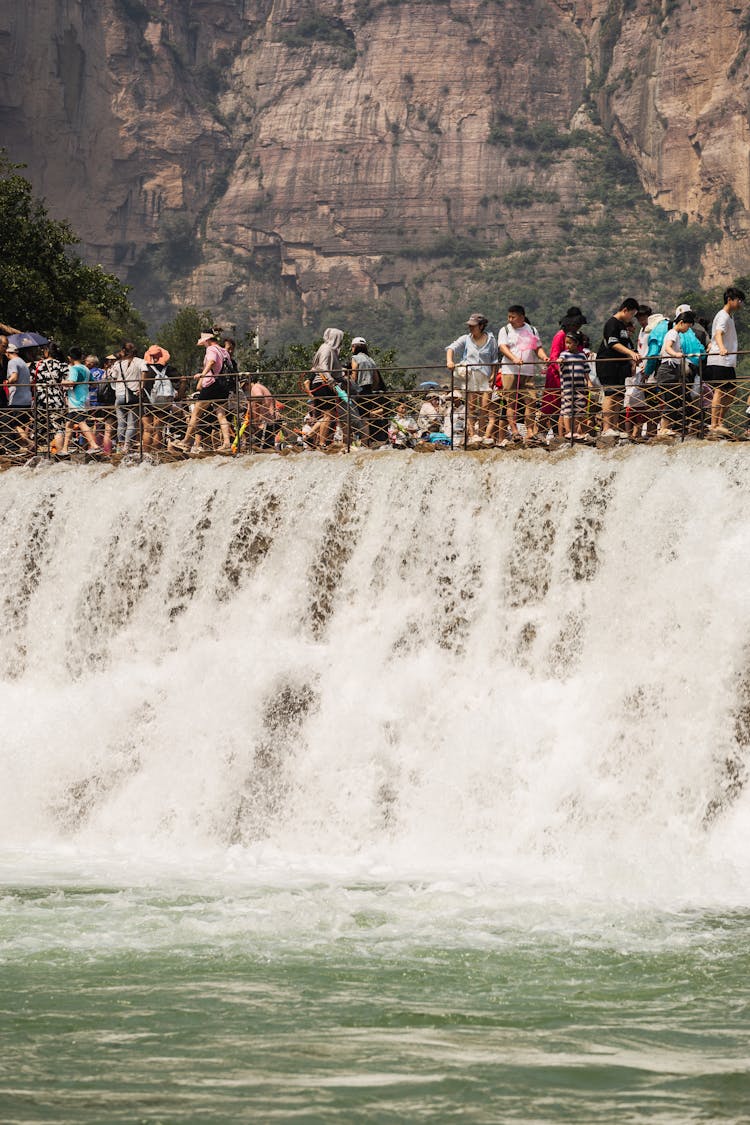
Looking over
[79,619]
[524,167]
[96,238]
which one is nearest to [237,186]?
[96,238]

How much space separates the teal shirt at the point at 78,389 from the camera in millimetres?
21812

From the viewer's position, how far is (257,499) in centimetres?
1800

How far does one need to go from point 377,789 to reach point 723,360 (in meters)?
5.17

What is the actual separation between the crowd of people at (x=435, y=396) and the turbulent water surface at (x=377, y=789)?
0.91 m

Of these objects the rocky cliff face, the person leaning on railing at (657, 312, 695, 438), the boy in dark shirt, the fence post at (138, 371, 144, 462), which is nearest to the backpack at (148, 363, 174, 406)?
the fence post at (138, 371, 144, 462)

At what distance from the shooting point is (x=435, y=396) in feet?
63.3

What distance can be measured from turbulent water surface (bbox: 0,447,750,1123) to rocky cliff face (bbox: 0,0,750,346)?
461 feet

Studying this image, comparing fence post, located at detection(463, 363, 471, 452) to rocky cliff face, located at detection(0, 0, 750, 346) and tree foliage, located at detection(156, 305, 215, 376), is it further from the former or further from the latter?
rocky cliff face, located at detection(0, 0, 750, 346)

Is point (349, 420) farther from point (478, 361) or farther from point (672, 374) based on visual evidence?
point (672, 374)

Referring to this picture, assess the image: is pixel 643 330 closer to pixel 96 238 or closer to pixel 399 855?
pixel 399 855

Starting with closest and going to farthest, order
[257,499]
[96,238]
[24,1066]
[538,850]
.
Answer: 1. [24,1066]
2. [538,850]
3. [257,499]
4. [96,238]

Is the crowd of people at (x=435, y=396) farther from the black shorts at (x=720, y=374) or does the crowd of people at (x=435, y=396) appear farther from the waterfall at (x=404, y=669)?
the waterfall at (x=404, y=669)

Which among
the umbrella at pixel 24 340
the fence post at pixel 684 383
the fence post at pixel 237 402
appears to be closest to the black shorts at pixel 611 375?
the fence post at pixel 684 383

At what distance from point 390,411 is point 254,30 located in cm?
17840
